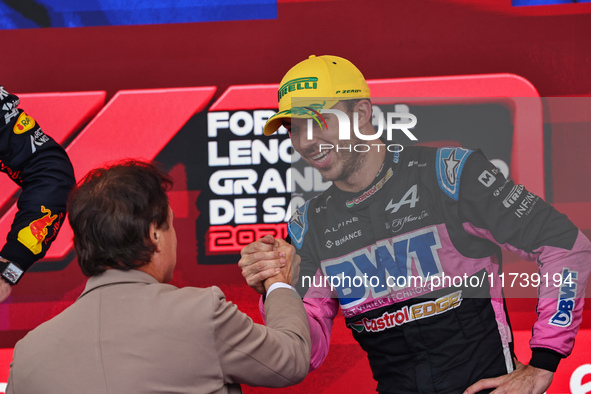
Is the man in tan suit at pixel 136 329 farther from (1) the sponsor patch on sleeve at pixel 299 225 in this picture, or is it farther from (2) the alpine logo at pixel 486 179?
(2) the alpine logo at pixel 486 179

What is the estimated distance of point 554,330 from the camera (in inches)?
56.6

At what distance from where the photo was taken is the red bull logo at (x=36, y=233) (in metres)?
1.84

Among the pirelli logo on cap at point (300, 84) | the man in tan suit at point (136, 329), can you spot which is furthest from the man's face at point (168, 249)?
the pirelli logo on cap at point (300, 84)

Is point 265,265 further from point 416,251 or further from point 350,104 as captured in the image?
point 350,104

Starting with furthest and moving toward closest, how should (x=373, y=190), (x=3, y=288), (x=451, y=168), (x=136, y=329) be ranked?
(x=3, y=288), (x=373, y=190), (x=451, y=168), (x=136, y=329)

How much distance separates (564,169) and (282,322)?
1.33 metres

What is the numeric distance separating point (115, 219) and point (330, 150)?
28.7 inches

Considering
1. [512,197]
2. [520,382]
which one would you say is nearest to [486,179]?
[512,197]

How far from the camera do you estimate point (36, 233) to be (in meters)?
1.85

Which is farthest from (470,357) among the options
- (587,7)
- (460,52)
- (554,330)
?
(587,7)

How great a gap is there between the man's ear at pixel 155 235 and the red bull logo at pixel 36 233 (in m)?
0.81

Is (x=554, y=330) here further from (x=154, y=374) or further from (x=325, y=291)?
(x=154, y=374)

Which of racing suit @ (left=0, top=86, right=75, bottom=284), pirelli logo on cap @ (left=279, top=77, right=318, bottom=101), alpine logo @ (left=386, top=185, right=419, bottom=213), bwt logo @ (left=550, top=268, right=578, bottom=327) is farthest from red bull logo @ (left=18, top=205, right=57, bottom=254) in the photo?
bwt logo @ (left=550, top=268, right=578, bottom=327)

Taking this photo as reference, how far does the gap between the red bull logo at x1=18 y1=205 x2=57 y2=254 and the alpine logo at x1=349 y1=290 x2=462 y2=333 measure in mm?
1007
